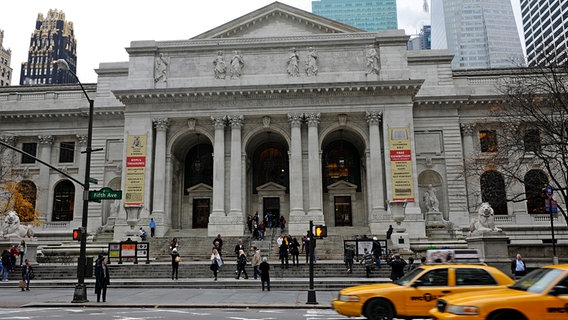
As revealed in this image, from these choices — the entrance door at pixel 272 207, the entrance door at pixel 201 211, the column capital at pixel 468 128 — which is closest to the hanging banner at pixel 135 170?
the entrance door at pixel 201 211

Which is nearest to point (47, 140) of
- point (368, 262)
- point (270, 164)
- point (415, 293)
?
point (270, 164)

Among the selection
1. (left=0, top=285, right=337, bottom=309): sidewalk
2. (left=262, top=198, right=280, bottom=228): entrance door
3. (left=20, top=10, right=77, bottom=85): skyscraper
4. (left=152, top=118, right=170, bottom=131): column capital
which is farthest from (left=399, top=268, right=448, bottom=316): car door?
(left=20, top=10, right=77, bottom=85): skyscraper

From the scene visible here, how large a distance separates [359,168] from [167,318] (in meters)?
34.3

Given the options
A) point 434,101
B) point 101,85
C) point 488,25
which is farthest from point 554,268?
point 488,25

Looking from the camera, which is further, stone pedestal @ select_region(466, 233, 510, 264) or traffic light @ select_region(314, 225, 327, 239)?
stone pedestal @ select_region(466, 233, 510, 264)

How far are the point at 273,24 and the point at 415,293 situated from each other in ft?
125

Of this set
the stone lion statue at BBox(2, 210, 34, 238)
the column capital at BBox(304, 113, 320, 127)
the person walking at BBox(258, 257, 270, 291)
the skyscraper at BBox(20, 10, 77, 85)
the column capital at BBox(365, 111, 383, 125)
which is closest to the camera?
the person walking at BBox(258, 257, 270, 291)

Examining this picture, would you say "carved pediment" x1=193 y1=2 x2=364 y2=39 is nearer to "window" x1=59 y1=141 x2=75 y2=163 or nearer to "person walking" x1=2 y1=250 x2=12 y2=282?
"window" x1=59 y1=141 x2=75 y2=163

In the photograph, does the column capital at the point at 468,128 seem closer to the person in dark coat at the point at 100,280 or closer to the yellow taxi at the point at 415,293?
the yellow taxi at the point at 415,293

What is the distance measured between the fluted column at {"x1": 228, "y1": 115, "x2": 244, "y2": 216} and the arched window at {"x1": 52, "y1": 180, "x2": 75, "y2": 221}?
19237mm

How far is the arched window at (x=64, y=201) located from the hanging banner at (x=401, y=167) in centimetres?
3226

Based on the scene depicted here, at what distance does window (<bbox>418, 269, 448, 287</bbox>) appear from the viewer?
39.3 ft

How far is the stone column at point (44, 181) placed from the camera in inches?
1892

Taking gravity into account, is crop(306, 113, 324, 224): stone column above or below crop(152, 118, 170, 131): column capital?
below
